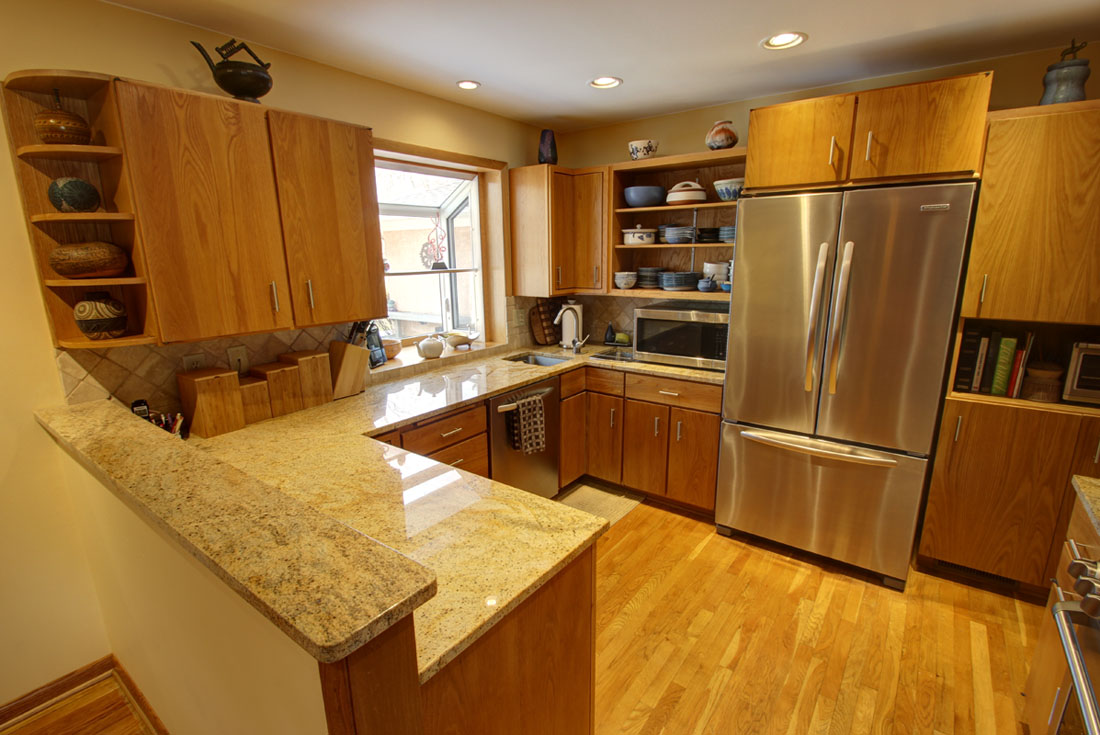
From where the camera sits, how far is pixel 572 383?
10.3 ft

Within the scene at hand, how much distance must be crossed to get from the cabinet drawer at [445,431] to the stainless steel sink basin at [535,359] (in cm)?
89

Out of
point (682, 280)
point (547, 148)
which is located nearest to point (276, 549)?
point (682, 280)

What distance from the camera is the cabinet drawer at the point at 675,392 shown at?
9.17 feet

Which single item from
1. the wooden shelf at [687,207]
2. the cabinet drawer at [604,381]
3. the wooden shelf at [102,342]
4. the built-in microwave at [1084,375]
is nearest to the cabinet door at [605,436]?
the cabinet drawer at [604,381]

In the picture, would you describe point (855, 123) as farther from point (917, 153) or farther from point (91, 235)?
point (91, 235)

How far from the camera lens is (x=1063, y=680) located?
131 cm

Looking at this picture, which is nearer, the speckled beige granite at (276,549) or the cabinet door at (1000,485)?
the speckled beige granite at (276,549)

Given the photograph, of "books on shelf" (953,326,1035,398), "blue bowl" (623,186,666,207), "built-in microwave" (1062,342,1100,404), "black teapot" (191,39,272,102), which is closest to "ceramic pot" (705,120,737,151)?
"blue bowl" (623,186,666,207)

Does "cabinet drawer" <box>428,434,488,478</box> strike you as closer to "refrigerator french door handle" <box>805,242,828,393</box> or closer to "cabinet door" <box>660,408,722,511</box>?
"cabinet door" <box>660,408,722,511</box>

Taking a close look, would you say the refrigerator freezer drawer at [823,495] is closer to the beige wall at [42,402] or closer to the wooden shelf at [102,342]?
the wooden shelf at [102,342]

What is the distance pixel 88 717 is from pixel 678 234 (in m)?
3.50

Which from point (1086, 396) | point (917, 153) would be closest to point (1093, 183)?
point (917, 153)

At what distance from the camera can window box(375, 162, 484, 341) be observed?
2965 mm

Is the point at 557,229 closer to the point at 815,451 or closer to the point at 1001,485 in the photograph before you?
the point at 815,451
